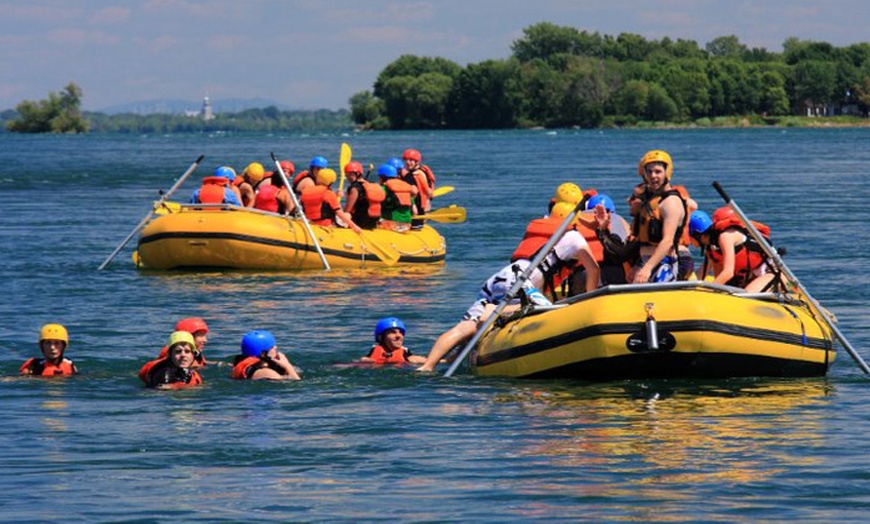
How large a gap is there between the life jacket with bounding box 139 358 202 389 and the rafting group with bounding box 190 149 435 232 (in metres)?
9.81

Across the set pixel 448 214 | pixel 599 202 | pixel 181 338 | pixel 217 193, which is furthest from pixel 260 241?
pixel 181 338

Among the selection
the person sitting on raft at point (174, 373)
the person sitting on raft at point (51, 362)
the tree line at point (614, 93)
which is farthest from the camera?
the tree line at point (614, 93)

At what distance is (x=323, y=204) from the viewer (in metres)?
25.5

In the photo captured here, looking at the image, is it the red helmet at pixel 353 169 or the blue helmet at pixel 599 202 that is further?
the red helmet at pixel 353 169

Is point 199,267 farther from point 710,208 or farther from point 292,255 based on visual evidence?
point 710,208

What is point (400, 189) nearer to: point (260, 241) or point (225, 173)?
point (260, 241)

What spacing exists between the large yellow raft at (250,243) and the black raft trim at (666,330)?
10.6 meters

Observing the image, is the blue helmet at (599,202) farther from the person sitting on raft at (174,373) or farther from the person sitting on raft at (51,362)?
the person sitting on raft at (51,362)

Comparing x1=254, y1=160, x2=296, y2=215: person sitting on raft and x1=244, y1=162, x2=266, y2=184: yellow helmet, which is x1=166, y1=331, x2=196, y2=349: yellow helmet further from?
x1=244, y1=162, x2=266, y2=184: yellow helmet

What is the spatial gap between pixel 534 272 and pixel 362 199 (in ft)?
34.5

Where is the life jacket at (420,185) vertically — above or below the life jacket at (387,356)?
above

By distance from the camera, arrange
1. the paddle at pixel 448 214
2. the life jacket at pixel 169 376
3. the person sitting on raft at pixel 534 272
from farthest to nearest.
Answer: the paddle at pixel 448 214 → the life jacket at pixel 169 376 → the person sitting on raft at pixel 534 272

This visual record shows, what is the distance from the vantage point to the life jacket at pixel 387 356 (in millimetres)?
15812

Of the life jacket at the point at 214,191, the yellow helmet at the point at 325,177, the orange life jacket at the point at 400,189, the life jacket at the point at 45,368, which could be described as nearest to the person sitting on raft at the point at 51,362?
the life jacket at the point at 45,368
